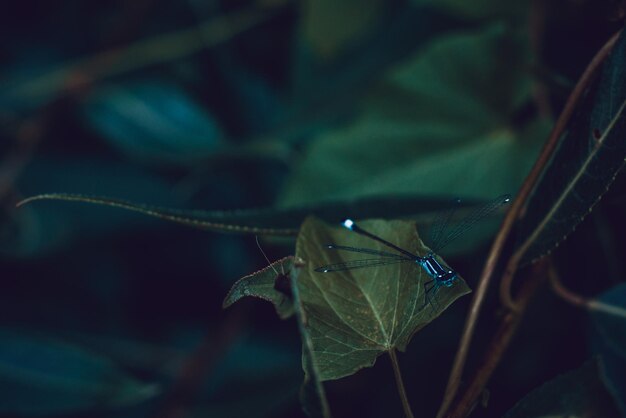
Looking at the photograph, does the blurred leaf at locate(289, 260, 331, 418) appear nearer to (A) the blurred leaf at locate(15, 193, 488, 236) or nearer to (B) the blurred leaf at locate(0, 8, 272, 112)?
(A) the blurred leaf at locate(15, 193, 488, 236)

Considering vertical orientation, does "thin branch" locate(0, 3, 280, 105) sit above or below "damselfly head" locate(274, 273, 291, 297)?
above

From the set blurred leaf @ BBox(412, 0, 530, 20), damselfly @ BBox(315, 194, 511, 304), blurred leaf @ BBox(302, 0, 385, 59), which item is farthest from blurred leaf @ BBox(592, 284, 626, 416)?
blurred leaf @ BBox(302, 0, 385, 59)

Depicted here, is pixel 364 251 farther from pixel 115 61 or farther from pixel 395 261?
pixel 115 61

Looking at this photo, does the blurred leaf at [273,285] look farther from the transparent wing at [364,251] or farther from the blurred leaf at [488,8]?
the blurred leaf at [488,8]

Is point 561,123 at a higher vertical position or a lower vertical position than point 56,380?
lower

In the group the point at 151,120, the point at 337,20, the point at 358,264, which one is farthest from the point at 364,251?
the point at 151,120

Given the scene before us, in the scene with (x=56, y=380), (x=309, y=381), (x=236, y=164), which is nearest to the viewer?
(x=309, y=381)
